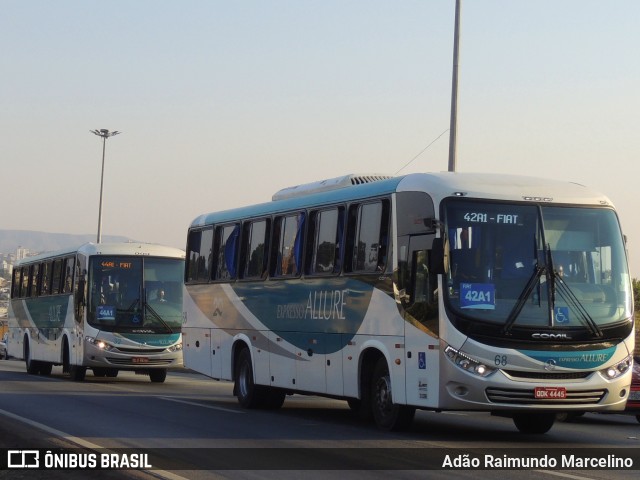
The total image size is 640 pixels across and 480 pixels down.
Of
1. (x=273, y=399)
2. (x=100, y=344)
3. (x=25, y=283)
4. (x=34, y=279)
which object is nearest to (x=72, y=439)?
(x=273, y=399)

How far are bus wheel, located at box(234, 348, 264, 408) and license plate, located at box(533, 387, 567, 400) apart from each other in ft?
25.2

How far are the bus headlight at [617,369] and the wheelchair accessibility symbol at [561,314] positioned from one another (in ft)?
2.68

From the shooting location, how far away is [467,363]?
607 inches

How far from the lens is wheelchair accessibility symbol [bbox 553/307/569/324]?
15.6 meters

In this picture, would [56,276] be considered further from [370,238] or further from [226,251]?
[370,238]

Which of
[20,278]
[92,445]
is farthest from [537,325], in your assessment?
[20,278]

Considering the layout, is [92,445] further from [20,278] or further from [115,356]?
[20,278]

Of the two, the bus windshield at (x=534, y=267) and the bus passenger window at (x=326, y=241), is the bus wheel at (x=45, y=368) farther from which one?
the bus windshield at (x=534, y=267)

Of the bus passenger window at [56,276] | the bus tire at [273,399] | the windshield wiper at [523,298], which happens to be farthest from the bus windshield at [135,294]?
the windshield wiper at [523,298]

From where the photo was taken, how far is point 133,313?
103ft

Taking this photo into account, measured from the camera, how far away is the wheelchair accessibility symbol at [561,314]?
15.6 m

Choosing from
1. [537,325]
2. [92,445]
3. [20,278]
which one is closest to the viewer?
[92,445]

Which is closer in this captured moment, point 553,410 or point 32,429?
point 553,410

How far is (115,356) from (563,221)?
17.3m
